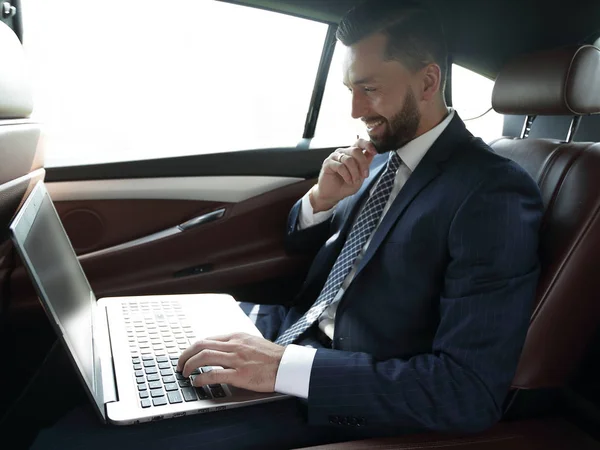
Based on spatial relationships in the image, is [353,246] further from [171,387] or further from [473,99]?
[473,99]

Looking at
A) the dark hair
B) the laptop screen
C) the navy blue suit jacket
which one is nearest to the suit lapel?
the navy blue suit jacket

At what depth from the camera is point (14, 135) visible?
3.85 ft

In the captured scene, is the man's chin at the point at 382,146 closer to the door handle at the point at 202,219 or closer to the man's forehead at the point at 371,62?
the man's forehead at the point at 371,62

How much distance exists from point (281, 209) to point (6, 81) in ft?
3.67

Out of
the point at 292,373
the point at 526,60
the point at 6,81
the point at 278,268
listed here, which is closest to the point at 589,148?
the point at 526,60

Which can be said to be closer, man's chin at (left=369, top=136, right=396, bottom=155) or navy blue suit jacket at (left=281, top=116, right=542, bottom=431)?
navy blue suit jacket at (left=281, top=116, right=542, bottom=431)

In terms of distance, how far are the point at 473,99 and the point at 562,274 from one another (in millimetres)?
1156

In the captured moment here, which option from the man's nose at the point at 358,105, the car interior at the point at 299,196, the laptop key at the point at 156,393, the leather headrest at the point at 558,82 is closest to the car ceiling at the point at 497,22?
Result: the car interior at the point at 299,196

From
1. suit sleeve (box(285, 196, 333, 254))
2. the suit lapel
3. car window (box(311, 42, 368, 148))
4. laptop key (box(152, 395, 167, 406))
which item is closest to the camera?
laptop key (box(152, 395, 167, 406))

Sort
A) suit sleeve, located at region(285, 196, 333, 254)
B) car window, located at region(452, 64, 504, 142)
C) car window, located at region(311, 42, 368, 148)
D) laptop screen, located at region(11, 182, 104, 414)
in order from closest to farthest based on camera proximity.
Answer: laptop screen, located at region(11, 182, 104, 414)
suit sleeve, located at region(285, 196, 333, 254)
car window, located at region(452, 64, 504, 142)
car window, located at region(311, 42, 368, 148)

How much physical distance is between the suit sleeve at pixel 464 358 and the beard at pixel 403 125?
30cm

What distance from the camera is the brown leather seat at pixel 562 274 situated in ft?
3.73

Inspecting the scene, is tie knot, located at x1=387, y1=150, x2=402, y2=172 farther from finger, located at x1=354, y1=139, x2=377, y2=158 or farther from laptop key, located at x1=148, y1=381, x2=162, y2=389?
laptop key, located at x1=148, y1=381, x2=162, y2=389

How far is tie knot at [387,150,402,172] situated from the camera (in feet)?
4.54
